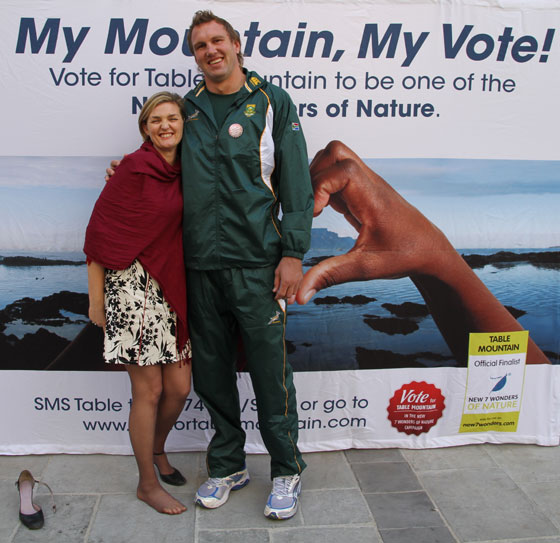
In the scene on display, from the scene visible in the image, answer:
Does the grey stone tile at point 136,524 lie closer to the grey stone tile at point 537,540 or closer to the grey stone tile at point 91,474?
the grey stone tile at point 91,474

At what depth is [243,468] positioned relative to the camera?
2.84 meters

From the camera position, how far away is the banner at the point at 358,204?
9.48ft

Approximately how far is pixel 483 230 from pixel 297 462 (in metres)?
1.56

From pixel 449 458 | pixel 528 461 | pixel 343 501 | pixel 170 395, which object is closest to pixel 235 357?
pixel 170 395

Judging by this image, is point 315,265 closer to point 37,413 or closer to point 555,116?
point 555,116

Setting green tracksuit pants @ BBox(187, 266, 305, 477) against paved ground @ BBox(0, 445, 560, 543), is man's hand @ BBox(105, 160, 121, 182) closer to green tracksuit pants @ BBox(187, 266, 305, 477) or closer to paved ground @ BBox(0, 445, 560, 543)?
green tracksuit pants @ BBox(187, 266, 305, 477)

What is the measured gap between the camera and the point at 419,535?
2.45 meters

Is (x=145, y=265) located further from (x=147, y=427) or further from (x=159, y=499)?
(x=159, y=499)

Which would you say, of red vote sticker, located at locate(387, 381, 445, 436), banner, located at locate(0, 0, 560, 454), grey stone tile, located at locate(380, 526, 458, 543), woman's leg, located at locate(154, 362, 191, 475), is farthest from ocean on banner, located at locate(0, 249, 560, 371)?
grey stone tile, located at locate(380, 526, 458, 543)

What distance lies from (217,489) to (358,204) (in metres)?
1.58

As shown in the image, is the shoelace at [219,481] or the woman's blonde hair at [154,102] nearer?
the woman's blonde hair at [154,102]

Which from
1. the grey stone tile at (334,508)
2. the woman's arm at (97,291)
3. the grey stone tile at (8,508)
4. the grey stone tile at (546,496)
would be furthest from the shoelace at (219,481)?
the grey stone tile at (546,496)

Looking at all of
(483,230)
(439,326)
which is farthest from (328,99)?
(439,326)

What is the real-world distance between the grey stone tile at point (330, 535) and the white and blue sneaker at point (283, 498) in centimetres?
8
